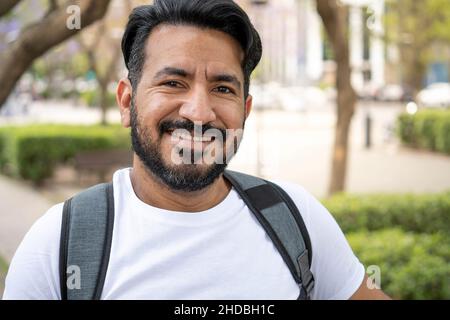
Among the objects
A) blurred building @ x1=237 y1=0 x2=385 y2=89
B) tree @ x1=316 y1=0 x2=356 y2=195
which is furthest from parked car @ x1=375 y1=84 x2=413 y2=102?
tree @ x1=316 y1=0 x2=356 y2=195

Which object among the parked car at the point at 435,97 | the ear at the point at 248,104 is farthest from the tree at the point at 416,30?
the ear at the point at 248,104

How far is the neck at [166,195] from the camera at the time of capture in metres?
1.86

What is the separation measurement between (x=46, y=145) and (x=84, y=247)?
12.9m

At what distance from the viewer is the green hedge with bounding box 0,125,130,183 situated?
1398 cm

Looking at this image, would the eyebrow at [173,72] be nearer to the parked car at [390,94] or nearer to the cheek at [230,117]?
the cheek at [230,117]

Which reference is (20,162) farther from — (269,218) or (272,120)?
(272,120)

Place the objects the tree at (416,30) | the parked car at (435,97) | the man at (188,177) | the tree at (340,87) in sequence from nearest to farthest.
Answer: the man at (188,177) → the tree at (340,87) → the tree at (416,30) → the parked car at (435,97)

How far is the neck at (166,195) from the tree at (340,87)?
6.61 meters

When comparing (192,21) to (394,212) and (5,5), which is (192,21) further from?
(394,212)

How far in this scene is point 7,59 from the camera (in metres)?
5.69

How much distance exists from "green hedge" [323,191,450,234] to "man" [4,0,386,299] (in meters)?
4.88

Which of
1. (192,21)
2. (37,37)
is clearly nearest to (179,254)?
(192,21)

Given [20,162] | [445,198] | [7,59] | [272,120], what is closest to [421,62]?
[272,120]

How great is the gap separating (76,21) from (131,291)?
327 centimetres
